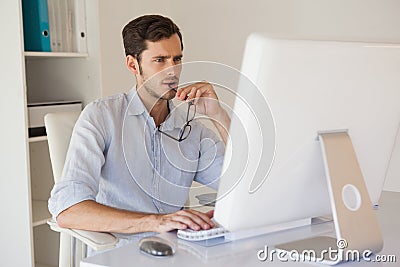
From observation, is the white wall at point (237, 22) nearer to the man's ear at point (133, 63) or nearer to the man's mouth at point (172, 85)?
the man's ear at point (133, 63)

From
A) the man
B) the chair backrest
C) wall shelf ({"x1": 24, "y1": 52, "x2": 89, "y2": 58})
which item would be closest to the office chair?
the chair backrest

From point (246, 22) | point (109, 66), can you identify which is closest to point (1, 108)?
point (109, 66)

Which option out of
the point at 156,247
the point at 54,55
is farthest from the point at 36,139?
the point at 156,247

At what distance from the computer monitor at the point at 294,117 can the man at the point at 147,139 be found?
52 cm

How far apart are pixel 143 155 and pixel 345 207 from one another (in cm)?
80

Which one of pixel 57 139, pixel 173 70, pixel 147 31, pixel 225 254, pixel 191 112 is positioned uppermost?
pixel 147 31

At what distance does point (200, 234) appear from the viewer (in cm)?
118

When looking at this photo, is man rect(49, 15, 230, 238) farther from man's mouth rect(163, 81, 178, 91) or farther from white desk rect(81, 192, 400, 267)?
white desk rect(81, 192, 400, 267)

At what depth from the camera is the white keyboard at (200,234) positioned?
1.18 meters

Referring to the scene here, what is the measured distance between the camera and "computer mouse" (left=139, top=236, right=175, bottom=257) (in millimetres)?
1084

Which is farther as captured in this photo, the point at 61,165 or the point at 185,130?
the point at 61,165

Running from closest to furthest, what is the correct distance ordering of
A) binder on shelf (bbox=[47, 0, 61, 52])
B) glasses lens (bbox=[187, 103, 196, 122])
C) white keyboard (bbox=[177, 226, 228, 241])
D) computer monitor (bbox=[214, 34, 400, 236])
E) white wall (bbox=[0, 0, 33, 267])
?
computer monitor (bbox=[214, 34, 400, 236]) → white keyboard (bbox=[177, 226, 228, 241]) → glasses lens (bbox=[187, 103, 196, 122]) → white wall (bbox=[0, 0, 33, 267]) → binder on shelf (bbox=[47, 0, 61, 52])

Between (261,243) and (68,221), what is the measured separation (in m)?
0.56

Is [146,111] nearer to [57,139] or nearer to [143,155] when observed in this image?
[143,155]
